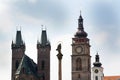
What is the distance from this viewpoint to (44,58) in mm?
131375

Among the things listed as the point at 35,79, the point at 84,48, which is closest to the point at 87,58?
the point at 84,48

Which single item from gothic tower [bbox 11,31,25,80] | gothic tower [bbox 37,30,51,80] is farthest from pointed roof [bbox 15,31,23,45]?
gothic tower [bbox 37,30,51,80]

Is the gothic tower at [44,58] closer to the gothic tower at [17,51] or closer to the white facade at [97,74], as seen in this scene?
the gothic tower at [17,51]

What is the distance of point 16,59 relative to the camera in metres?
133

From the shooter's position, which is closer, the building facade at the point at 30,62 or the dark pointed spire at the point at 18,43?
the building facade at the point at 30,62

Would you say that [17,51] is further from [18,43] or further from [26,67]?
[26,67]

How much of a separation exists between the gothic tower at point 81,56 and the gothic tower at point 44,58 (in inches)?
211

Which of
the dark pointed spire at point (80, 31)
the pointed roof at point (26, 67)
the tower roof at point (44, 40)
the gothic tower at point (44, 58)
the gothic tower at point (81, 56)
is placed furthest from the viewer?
the dark pointed spire at point (80, 31)

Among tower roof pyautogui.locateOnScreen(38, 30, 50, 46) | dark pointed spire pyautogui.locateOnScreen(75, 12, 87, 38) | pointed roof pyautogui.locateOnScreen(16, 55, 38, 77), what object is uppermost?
dark pointed spire pyautogui.locateOnScreen(75, 12, 87, 38)

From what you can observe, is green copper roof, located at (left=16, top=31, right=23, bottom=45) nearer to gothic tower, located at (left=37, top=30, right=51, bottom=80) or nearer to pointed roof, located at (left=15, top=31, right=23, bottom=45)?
pointed roof, located at (left=15, top=31, right=23, bottom=45)

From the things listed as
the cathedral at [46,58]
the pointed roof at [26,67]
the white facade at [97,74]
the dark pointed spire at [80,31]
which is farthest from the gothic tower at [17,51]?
the white facade at [97,74]

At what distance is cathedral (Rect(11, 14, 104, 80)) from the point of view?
129212mm

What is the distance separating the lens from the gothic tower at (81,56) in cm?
13075

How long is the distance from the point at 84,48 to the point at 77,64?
12.8 ft
